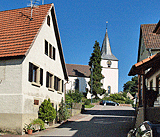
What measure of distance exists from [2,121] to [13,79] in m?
2.45

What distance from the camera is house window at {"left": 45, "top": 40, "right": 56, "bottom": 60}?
64.8ft

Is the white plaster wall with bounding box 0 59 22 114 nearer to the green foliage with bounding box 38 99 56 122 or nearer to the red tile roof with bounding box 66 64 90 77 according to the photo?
the green foliage with bounding box 38 99 56 122

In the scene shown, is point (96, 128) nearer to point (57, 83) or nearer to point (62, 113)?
point (62, 113)

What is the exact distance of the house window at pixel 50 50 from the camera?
64.8 feet

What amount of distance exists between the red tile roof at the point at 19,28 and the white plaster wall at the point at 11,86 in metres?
0.65

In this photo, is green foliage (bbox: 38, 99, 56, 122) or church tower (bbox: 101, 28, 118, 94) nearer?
green foliage (bbox: 38, 99, 56, 122)

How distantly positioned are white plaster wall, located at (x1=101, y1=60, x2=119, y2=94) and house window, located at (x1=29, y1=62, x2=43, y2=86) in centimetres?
6507

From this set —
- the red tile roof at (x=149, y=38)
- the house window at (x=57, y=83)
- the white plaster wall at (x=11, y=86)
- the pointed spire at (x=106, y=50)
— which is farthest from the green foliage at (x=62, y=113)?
the pointed spire at (x=106, y=50)

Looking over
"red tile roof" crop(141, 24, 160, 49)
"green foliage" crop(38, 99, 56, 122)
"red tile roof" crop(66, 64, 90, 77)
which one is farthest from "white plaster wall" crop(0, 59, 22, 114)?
"red tile roof" crop(66, 64, 90, 77)

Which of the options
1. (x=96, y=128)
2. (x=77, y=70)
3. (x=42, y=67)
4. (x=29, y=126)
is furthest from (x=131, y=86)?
(x=29, y=126)

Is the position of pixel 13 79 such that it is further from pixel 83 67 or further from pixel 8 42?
pixel 83 67

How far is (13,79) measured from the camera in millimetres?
15148

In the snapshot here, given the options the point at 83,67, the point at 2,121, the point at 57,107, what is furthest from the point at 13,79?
the point at 83,67

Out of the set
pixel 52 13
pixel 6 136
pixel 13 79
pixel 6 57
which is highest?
pixel 52 13
